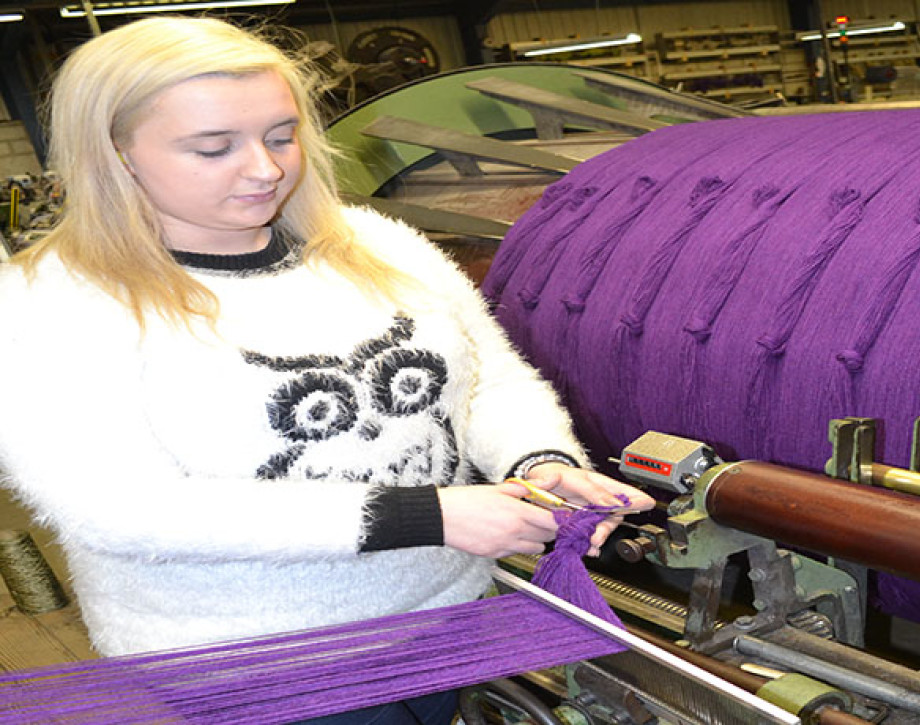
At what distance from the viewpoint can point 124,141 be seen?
116 centimetres

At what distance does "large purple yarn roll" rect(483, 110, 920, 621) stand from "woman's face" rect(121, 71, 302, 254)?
758mm

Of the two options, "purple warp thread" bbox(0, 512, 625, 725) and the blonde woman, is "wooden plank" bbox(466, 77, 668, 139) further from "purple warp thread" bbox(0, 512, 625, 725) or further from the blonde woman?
"purple warp thread" bbox(0, 512, 625, 725)

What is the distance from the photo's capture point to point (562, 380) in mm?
1954

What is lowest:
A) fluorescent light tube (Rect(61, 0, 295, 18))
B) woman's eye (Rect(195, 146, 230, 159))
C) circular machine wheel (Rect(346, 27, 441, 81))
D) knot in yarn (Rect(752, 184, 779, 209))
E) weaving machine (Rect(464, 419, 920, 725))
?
weaving machine (Rect(464, 419, 920, 725))

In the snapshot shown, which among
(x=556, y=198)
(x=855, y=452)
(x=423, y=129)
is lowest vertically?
(x=855, y=452)

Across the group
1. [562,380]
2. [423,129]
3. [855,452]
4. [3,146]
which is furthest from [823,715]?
[3,146]

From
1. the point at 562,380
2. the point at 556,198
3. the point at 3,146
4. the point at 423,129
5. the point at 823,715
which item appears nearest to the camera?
the point at 823,715

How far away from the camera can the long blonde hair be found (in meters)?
1.12

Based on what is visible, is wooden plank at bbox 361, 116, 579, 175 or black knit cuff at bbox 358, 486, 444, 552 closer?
black knit cuff at bbox 358, 486, 444, 552

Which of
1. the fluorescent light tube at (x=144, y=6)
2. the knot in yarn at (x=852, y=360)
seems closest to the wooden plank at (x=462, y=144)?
the knot in yarn at (x=852, y=360)

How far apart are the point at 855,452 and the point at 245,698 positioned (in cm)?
68

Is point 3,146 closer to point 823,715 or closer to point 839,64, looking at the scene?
point 839,64

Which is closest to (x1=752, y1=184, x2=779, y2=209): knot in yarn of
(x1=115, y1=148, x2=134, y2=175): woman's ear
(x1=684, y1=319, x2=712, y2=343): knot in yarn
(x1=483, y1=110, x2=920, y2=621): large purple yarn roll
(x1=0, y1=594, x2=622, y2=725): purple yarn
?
(x1=483, y1=110, x2=920, y2=621): large purple yarn roll

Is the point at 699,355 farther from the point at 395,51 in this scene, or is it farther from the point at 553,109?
the point at 395,51
